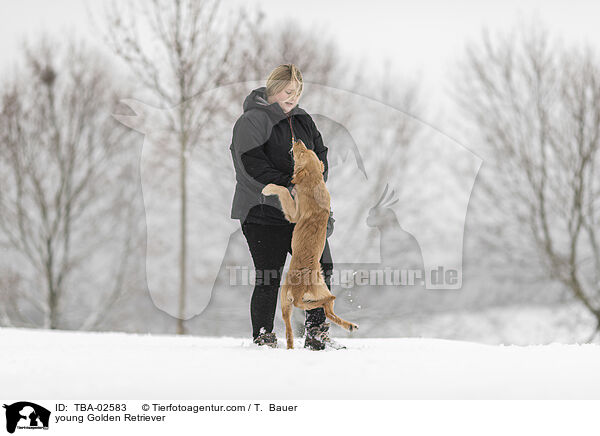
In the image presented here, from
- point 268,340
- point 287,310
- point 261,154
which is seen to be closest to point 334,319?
point 287,310

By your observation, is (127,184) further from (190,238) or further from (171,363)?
(171,363)

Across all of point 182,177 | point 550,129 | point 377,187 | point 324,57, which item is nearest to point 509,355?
point 377,187

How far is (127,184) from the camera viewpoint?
392 inches

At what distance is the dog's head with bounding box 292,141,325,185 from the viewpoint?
9.53 ft

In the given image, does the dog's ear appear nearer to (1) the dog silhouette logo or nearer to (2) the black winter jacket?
(2) the black winter jacket

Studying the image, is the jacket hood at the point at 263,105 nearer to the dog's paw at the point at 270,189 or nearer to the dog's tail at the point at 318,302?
the dog's paw at the point at 270,189

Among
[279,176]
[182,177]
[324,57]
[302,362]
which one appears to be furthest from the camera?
[324,57]

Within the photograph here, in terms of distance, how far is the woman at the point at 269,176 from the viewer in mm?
3074

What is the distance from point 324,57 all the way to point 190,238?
3336 millimetres

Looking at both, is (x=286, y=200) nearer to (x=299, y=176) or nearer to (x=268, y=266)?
(x=299, y=176)

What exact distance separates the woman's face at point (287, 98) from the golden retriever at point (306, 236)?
15.2 inches

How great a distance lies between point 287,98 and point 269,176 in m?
0.49

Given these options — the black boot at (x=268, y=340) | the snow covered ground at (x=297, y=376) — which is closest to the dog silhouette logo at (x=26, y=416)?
the snow covered ground at (x=297, y=376)

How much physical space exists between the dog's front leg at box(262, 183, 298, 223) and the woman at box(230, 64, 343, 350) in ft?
0.23
